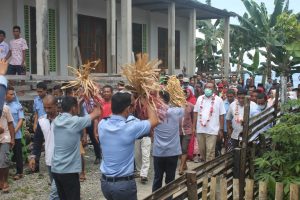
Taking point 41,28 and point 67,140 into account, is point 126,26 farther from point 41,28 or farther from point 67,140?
point 67,140

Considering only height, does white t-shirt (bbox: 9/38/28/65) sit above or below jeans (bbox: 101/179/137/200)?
above

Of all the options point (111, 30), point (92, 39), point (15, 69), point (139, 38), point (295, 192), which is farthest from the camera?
point (139, 38)

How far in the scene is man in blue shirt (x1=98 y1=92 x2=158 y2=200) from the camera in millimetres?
3857

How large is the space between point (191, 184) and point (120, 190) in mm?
754

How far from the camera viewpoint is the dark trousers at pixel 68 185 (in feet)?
14.9

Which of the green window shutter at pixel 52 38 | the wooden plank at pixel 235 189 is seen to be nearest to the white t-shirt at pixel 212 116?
the wooden plank at pixel 235 189

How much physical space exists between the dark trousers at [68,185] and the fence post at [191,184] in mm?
1187

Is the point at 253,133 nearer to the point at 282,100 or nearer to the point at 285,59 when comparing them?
the point at 282,100

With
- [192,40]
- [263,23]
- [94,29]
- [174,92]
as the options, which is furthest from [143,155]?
[263,23]

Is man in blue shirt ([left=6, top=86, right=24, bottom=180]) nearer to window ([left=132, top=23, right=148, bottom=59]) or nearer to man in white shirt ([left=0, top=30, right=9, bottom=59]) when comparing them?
man in white shirt ([left=0, top=30, right=9, bottom=59])

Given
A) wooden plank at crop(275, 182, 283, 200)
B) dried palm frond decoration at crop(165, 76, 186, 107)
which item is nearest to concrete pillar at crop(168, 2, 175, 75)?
dried palm frond decoration at crop(165, 76, 186, 107)

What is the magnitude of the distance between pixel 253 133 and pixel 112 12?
788cm

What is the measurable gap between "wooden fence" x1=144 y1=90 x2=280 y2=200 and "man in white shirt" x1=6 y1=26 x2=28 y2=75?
613cm

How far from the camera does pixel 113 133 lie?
388 cm
